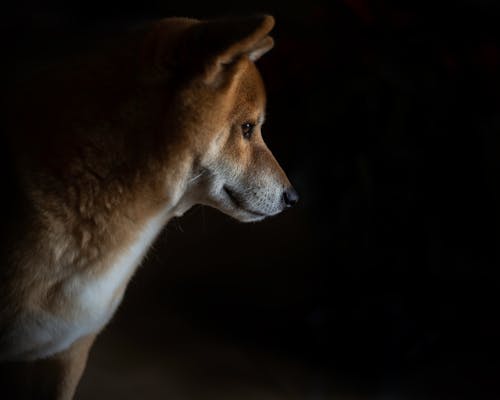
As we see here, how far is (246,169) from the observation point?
125cm

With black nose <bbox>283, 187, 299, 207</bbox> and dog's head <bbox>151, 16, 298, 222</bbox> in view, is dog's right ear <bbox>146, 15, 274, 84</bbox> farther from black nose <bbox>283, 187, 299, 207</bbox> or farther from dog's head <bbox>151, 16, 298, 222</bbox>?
black nose <bbox>283, 187, 299, 207</bbox>

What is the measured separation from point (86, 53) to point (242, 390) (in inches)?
33.7

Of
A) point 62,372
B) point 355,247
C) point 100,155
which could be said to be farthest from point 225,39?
point 355,247

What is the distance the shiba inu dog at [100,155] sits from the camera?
1.14 metres

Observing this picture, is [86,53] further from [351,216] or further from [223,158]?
[351,216]

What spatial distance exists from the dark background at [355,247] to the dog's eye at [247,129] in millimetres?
370

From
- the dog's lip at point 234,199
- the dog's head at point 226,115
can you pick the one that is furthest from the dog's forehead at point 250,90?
the dog's lip at point 234,199

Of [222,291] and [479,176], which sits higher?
[479,176]

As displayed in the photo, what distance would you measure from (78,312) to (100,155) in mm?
264

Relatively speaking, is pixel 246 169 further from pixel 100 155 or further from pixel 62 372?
pixel 62 372

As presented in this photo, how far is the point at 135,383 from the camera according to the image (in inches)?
61.9

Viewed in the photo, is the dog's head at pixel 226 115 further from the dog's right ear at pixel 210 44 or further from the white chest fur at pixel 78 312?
the white chest fur at pixel 78 312

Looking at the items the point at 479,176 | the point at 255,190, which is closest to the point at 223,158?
the point at 255,190

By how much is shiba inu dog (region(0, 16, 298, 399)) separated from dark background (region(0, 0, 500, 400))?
452mm
